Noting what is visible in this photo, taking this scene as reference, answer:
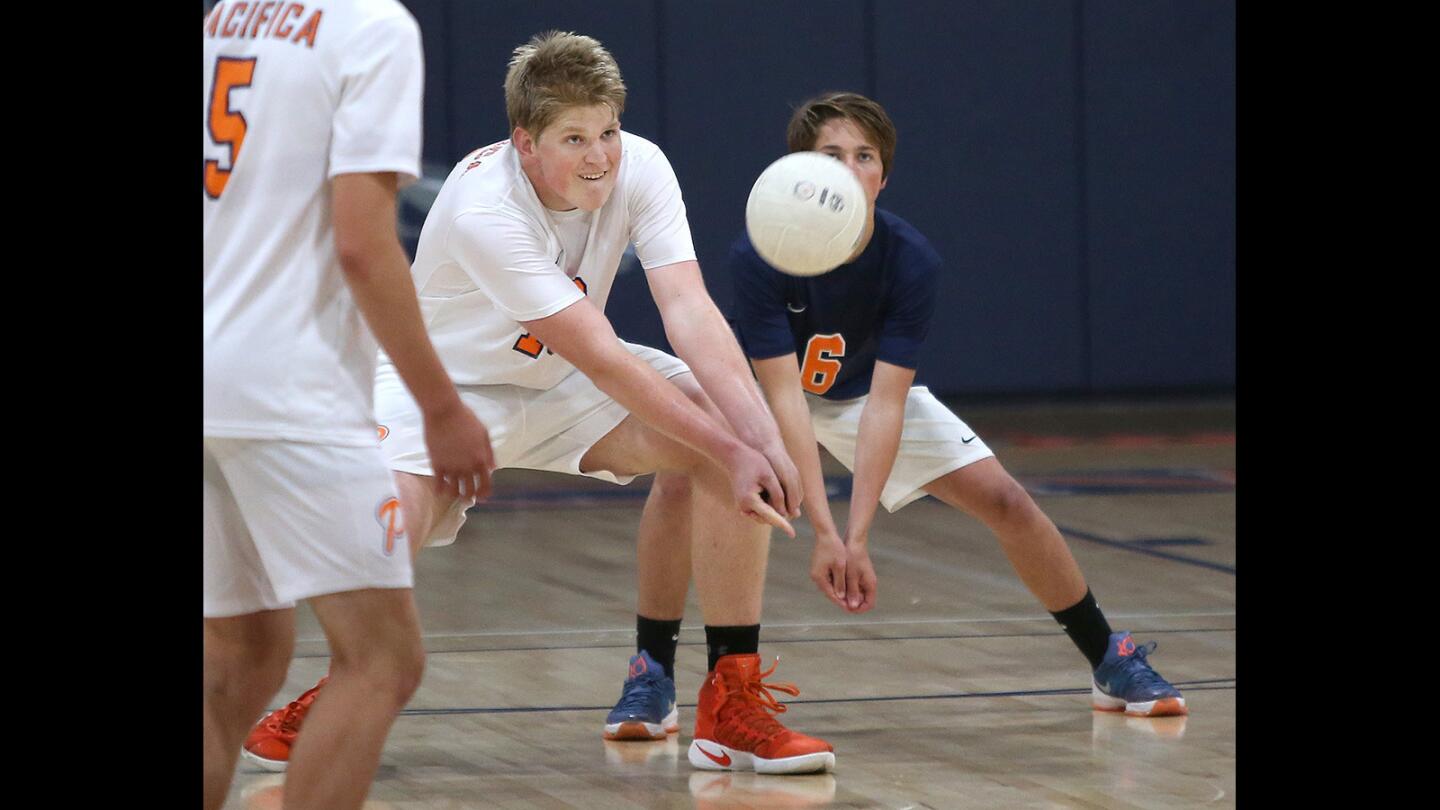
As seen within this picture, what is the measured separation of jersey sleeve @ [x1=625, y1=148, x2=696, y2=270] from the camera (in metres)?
3.56

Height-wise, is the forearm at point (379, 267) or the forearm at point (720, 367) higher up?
the forearm at point (379, 267)

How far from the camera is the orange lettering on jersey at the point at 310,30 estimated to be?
2225 millimetres

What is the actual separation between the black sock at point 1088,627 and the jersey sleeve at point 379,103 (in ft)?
7.64

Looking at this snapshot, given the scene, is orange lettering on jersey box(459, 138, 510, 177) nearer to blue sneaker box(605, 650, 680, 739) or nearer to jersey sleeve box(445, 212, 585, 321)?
jersey sleeve box(445, 212, 585, 321)

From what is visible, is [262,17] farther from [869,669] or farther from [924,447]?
[869,669]

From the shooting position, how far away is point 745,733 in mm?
3512

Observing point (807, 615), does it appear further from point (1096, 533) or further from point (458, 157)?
point (458, 157)

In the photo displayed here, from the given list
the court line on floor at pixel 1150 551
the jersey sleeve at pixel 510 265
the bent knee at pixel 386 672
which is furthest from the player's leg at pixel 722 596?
the court line on floor at pixel 1150 551

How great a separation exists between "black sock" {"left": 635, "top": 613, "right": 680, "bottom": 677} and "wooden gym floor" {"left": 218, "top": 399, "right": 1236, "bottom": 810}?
0.16 metres

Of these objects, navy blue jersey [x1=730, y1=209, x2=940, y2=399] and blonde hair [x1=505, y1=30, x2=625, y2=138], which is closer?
blonde hair [x1=505, y1=30, x2=625, y2=138]

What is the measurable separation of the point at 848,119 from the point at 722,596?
1094 mm

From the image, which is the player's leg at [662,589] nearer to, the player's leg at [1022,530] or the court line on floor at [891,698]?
the court line on floor at [891,698]

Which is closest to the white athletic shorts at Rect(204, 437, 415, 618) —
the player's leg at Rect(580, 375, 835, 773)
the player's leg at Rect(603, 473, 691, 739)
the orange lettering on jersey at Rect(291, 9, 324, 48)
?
the orange lettering on jersey at Rect(291, 9, 324, 48)
